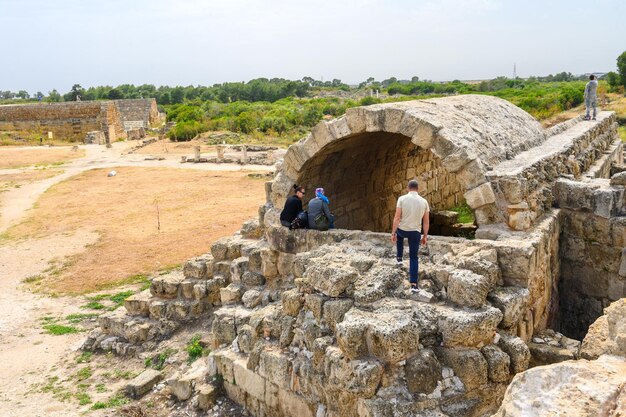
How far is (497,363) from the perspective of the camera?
16.0ft

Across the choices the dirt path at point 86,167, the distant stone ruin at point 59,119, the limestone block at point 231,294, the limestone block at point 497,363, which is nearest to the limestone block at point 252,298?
the limestone block at point 231,294

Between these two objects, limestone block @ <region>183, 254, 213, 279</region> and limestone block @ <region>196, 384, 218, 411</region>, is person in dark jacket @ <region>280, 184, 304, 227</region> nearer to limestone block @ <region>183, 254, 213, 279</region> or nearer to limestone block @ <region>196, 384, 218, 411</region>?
limestone block @ <region>183, 254, 213, 279</region>

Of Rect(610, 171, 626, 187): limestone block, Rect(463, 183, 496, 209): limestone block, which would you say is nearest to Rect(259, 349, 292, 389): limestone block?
Rect(463, 183, 496, 209): limestone block

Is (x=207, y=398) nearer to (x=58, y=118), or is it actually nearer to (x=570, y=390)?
(x=570, y=390)

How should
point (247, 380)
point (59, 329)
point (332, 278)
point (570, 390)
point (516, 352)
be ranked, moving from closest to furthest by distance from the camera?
point (570, 390)
point (516, 352)
point (332, 278)
point (247, 380)
point (59, 329)

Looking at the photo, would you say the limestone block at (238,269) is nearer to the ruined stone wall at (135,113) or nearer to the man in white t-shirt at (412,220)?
the man in white t-shirt at (412,220)

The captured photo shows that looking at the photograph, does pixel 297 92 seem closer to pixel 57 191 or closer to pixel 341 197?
pixel 57 191

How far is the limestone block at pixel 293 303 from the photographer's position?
5965 mm

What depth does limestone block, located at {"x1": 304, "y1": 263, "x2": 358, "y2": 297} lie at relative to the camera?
5477 millimetres

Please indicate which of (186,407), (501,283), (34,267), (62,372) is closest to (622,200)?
(501,283)

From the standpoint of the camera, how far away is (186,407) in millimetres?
6504

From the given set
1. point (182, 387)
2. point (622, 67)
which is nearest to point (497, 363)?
point (182, 387)

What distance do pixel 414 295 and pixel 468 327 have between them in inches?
27.5

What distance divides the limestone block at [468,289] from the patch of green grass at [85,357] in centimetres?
582
